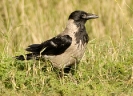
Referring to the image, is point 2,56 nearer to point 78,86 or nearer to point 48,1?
point 78,86

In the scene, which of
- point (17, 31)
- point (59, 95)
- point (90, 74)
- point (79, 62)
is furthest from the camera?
point (17, 31)

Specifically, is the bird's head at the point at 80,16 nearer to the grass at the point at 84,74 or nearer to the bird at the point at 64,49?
the bird at the point at 64,49

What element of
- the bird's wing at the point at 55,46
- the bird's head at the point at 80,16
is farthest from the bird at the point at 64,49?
the bird's head at the point at 80,16

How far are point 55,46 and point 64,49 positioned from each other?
0.15 metres

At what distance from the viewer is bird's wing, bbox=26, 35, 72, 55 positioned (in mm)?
7219

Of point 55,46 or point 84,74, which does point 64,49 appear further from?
point 84,74

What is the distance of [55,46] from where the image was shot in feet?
24.0

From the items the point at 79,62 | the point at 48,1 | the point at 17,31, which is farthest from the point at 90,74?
the point at 48,1

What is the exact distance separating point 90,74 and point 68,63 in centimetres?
59

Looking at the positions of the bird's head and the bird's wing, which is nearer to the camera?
the bird's wing

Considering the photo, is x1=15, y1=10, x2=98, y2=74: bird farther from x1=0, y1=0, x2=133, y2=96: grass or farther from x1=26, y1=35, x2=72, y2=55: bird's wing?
x1=0, y1=0, x2=133, y2=96: grass

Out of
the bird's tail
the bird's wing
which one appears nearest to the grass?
the bird's tail

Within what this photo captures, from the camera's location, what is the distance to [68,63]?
717 centimetres

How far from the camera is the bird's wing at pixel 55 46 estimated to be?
722 cm
